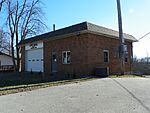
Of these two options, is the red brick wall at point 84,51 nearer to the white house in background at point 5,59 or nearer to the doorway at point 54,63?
the doorway at point 54,63

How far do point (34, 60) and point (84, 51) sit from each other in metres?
10.1

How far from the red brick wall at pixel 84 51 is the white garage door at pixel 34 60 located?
2.36m

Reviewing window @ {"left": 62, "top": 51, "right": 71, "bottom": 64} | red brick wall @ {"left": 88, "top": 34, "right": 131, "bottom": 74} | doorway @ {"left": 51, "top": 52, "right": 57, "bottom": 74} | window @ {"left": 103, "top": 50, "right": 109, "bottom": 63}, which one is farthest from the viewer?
doorway @ {"left": 51, "top": 52, "right": 57, "bottom": 74}

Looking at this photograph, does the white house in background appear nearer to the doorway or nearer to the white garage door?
the white garage door

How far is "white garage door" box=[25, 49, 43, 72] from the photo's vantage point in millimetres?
26469

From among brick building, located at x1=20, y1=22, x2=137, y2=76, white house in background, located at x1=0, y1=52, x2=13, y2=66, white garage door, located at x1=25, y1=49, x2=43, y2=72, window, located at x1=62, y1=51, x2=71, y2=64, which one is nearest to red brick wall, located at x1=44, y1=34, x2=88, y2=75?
brick building, located at x1=20, y1=22, x2=137, y2=76

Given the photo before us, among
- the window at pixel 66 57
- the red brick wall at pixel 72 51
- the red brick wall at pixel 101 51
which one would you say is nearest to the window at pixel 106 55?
the red brick wall at pixel 101 51

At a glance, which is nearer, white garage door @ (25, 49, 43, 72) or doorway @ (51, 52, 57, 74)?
doorway @ (51, 52, 57, 74)

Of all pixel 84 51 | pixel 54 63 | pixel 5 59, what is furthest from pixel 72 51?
pixel 5 59

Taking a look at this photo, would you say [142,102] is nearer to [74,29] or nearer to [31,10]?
[74,29]

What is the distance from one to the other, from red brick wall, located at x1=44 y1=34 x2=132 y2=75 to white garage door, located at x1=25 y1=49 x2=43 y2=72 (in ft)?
7.74

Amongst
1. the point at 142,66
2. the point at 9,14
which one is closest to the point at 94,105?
the point at 142,66

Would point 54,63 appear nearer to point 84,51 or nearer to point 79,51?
point 79,51

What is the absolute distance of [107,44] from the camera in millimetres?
22469
